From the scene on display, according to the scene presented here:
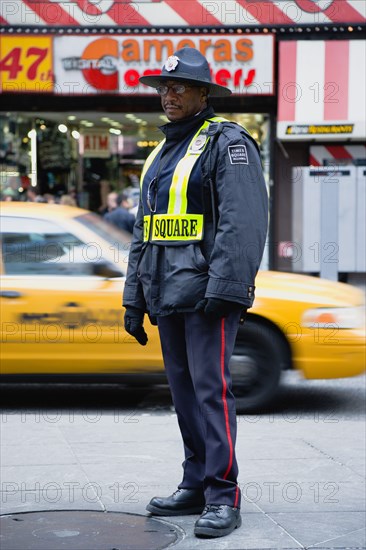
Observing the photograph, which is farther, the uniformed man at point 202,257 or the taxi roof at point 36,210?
the taxi roof at point 36,210

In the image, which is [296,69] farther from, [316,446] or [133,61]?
[316,446]

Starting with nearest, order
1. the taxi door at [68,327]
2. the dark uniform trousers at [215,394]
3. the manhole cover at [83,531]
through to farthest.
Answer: the manhole cover at [83,531]
the dark uniform trousers at [215,394]
the taxi door at [68,327]

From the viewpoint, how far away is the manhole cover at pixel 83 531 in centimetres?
445

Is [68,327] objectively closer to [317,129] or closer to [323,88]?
[317,129]

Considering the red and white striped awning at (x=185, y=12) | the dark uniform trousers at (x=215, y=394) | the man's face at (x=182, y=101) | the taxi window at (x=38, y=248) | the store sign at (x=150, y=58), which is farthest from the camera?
the red and white striped awning at (x=185, y=12)

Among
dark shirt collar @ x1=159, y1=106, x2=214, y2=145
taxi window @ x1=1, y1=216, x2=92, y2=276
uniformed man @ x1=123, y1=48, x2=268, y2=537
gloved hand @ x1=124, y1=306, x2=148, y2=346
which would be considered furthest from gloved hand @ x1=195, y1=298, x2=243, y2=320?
taxi window @ x1=1, y1=216, x2=92, y2=276

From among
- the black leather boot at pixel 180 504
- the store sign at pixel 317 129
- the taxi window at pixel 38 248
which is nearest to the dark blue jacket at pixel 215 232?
the black leather boot at pixel 180 504

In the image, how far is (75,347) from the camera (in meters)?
7.84

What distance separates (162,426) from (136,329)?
7.87 feet

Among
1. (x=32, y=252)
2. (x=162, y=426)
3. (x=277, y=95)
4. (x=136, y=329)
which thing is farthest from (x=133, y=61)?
(x=136, y=329)

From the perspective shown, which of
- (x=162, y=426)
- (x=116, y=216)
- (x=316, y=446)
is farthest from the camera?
(x=116, y=216)

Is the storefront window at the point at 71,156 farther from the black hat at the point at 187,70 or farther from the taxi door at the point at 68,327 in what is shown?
the black hat at the point at 187,70

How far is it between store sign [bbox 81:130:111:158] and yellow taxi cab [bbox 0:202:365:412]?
9.62m

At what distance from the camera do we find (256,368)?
7844mm
